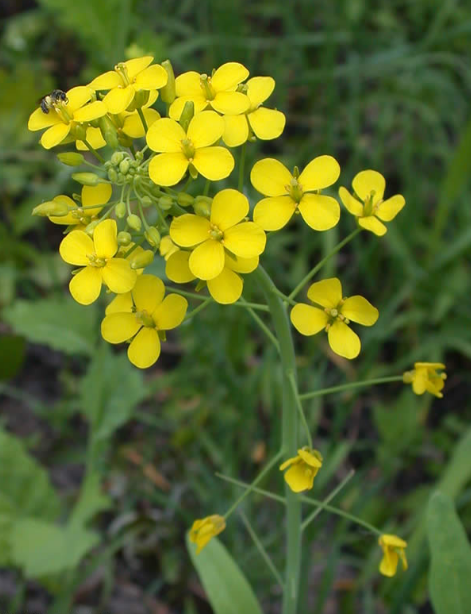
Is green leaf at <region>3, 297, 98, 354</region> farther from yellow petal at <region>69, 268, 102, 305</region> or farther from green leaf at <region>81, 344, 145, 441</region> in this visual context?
yellow petal at <region>69, 268, 102, 305</region>

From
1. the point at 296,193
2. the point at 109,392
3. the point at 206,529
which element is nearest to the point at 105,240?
the point at 296,193

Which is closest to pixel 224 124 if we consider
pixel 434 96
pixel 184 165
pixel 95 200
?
pixel 184 165

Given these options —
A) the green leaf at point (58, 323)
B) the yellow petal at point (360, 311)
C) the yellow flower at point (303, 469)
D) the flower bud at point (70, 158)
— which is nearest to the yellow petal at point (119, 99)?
the flower bud at point (70, 158)

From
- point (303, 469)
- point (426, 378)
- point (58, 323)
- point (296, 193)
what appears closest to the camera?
point (296, 193)

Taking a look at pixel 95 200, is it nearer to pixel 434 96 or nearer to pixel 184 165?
pixel 184 165

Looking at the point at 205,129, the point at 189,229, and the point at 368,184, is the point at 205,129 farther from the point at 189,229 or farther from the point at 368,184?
the point at 368,184

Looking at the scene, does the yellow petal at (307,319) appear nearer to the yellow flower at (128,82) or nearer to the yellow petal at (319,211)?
the yellow petal at (319,211)
